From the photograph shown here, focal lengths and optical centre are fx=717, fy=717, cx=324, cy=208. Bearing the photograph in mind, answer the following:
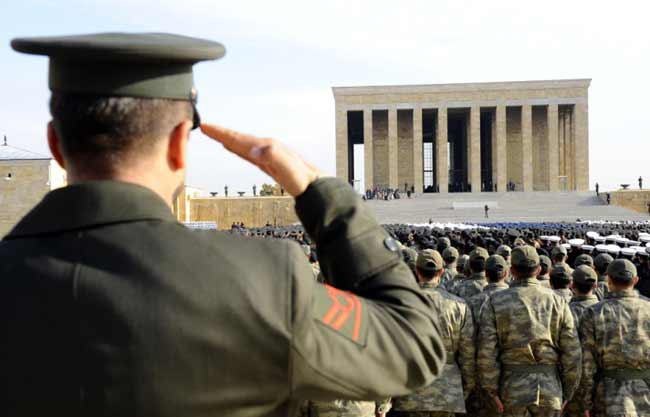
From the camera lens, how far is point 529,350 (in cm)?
513

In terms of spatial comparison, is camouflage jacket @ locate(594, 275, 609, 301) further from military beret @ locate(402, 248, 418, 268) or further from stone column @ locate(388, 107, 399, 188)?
stone column @ locate(388, 107, 399, 188)

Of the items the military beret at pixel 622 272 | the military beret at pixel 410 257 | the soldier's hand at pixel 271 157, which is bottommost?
the military beret at pixel 410 257

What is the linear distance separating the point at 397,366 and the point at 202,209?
160 ft

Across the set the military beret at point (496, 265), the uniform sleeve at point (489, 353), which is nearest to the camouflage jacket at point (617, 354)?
the uniform sleeve at point (489, 353)

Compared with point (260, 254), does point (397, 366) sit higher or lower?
lower

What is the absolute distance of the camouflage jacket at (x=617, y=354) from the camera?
5.00 meters

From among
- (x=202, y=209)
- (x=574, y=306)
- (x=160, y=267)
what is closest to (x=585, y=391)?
(x=574, y=306)

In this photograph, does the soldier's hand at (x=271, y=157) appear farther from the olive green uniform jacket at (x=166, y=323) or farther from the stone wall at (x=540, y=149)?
the stone wall at (x=540, y=149)

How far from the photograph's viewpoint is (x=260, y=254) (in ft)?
4.37

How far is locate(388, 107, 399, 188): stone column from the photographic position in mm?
53875

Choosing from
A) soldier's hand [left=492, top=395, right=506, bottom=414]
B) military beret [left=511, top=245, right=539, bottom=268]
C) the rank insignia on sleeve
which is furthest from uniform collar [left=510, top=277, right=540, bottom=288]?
the rank insignia on sleeve

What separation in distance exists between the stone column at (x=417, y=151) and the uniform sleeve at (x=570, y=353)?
49.2 metres

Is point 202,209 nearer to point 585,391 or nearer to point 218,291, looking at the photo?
point 585,391

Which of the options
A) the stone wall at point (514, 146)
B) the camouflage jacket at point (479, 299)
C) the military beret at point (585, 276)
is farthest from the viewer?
the stone wall at point (514, 146)
